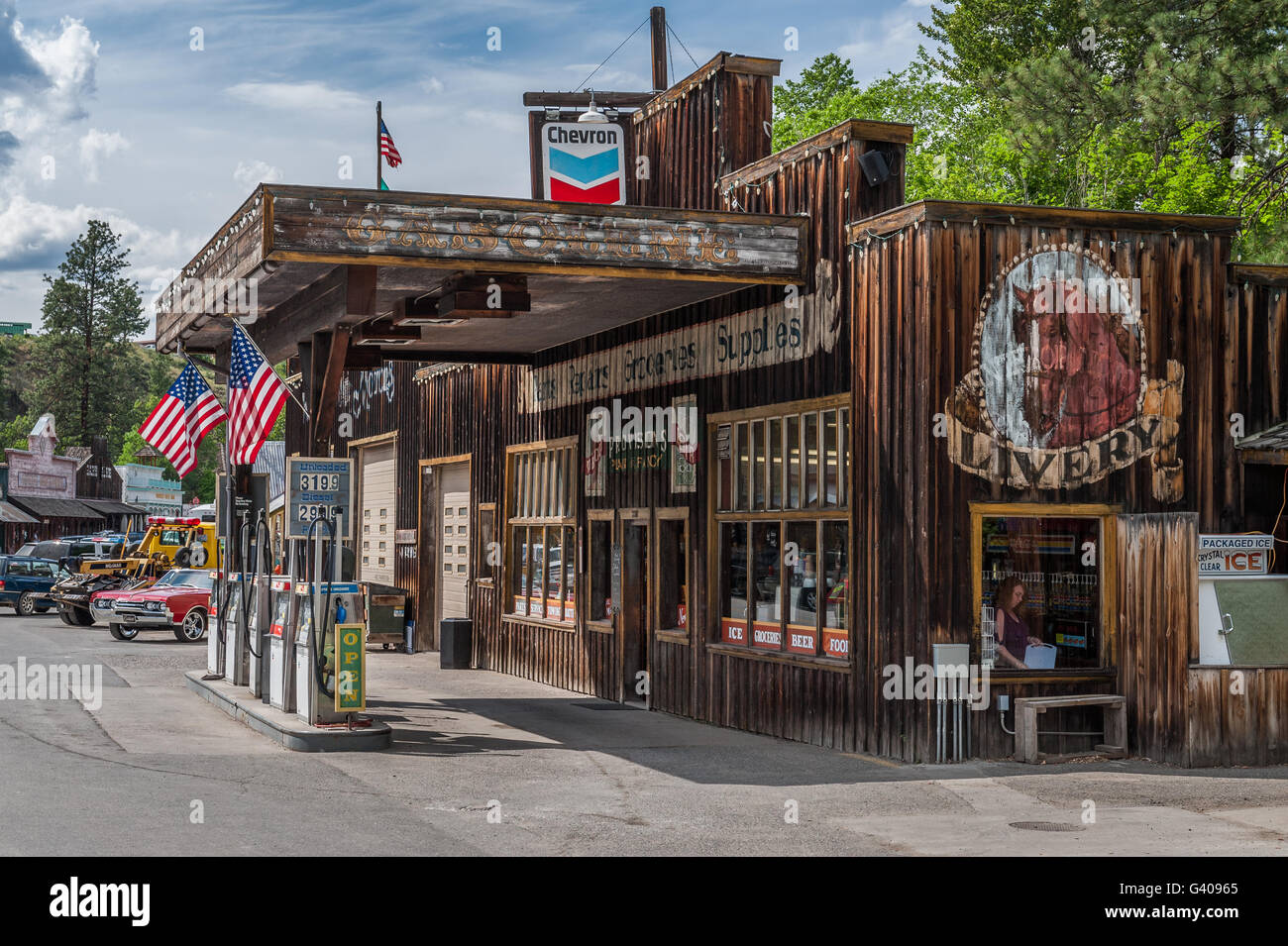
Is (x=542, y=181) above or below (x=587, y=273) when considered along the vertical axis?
above

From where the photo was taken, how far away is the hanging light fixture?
1850cm

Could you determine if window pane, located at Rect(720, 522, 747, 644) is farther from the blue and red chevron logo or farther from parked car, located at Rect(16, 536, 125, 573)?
parked car, located at Rect(16, 536, 125, 573)

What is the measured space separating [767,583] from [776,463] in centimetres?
132

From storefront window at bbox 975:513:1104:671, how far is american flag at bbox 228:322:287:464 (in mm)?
8051

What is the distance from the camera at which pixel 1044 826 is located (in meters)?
10.0

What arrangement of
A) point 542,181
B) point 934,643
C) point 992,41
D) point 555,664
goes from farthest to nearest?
1. point 992,41
2. point 555,664
3. point 542,181
4. point 934,643

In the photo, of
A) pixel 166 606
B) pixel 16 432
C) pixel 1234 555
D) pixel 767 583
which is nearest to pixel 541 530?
pixel 767 583

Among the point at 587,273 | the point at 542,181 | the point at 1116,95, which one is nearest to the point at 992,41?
the point at 1116,95

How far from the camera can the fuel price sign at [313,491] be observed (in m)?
15.3

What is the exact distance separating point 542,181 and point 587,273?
4463 millimetres

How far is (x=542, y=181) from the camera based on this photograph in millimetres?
18344

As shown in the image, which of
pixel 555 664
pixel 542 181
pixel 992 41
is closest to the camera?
pixel 542 181

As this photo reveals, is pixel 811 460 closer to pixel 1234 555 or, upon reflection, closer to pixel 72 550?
pixel 1234 555
